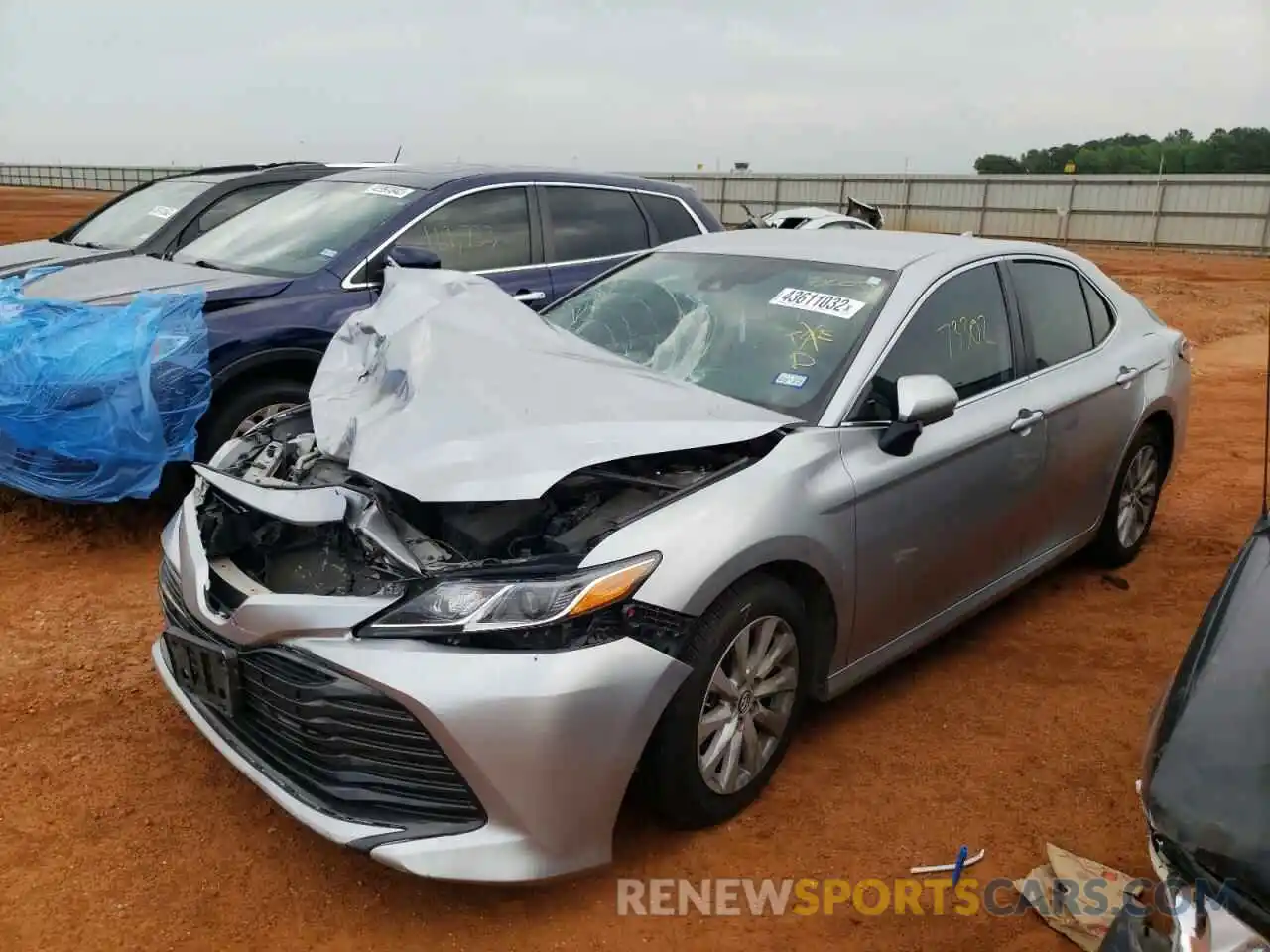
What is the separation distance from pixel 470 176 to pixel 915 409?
3793mm

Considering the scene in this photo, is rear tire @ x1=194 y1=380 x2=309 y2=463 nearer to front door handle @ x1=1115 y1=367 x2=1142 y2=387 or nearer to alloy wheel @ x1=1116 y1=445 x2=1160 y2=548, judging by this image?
front door handle @ x1=1115 y1=367 x2=1142 y2=387

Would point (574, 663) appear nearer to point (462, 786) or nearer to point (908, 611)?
point (462, 786)

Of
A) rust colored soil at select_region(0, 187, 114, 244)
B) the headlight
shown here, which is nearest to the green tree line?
the headlight

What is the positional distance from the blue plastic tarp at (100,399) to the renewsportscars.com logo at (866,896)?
317 cm

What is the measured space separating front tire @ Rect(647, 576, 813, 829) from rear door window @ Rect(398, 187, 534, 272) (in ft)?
11.6

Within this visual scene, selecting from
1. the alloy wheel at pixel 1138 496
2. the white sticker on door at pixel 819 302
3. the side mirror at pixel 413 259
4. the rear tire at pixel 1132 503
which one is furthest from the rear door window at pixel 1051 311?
the side mirror at pixel 413 259

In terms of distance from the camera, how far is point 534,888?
2783 millimetres

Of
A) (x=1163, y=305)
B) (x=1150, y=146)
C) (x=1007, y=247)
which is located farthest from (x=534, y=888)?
(x=1150, y=146)

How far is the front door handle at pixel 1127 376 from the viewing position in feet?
14.9

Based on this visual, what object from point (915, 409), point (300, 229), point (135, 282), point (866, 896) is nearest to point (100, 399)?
point (135, 282)

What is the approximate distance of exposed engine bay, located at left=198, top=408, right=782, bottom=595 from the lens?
9.00 feet

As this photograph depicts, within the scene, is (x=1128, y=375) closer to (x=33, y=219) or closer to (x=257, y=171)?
(x=257, y=171)

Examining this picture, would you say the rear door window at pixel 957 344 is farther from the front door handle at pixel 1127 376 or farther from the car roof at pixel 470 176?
the car roof at pixel 470 176

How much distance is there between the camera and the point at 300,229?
235 inches
